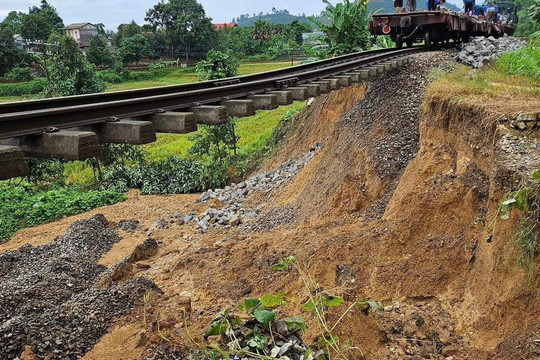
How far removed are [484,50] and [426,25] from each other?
2.60 m

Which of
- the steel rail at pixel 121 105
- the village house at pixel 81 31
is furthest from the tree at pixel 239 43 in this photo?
the steel rail at pixel 121 105

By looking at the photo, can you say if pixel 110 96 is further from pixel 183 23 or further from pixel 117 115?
pixel 183 23

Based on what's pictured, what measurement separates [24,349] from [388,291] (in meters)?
4.23

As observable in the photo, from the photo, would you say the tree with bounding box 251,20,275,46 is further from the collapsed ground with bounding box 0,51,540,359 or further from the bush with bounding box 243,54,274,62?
the collapsed ground with bounding box 0,51,540,359

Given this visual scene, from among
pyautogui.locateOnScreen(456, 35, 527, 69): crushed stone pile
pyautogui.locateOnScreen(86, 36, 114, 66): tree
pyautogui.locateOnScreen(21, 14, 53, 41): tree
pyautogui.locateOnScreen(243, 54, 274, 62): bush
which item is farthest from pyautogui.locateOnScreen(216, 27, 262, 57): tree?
pyautogui.locateOnScreen(456, 35, 527, 69): crushed stone pile

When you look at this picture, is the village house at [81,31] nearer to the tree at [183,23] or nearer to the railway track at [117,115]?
the tree at [183,23]

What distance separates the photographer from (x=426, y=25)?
13609mm

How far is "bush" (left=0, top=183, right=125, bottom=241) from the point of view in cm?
1415

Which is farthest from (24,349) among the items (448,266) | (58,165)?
(58,165)

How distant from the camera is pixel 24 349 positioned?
5.05 metres

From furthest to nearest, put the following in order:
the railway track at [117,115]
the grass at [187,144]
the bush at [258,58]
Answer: the bush at [258,58], the grass at [187,144], the railway track at [117,115]

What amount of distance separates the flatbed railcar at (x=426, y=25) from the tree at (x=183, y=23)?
44.8 meters

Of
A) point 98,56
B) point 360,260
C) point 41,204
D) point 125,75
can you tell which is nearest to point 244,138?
point 41,204

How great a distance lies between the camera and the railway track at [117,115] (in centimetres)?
395
